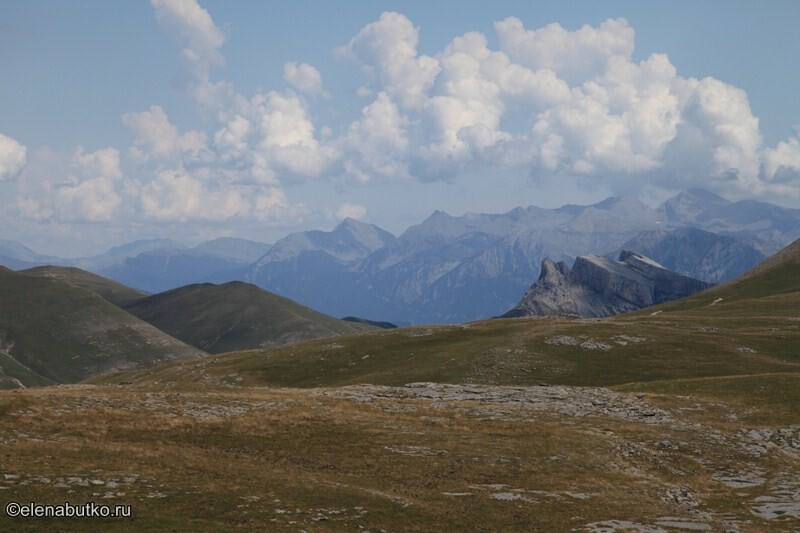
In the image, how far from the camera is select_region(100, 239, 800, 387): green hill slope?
8569cm

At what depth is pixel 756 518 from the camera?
115ft

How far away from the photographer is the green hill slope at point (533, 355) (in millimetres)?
85688

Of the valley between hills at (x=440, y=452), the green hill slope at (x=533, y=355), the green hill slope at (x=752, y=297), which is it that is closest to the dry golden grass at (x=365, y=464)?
the valley between hills at (x=440, y=452)

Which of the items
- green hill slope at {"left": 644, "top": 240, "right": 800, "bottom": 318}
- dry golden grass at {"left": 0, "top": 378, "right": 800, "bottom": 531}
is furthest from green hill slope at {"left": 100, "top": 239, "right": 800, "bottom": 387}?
dry golden grass at {"left": 0, "top": 378, "right": 800, "bottom": 531}

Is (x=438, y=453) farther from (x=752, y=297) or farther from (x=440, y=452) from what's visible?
(x=752, y=297)

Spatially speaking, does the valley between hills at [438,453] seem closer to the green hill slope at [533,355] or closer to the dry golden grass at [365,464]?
the dry golden grass at [365,464]

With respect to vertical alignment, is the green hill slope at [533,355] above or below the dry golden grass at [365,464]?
above

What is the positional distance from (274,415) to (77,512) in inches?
1000

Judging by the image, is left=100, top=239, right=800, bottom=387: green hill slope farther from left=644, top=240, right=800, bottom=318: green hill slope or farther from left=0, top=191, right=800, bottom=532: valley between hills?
left=644, top=240, right=800, bottom=318: green hill slope

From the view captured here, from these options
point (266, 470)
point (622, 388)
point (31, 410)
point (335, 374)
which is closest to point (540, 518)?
point (266, 470)

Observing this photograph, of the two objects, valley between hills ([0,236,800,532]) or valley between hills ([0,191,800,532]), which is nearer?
valley between hills ([0,191,800,532])

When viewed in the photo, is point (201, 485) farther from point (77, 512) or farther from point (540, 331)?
point (540, 331)

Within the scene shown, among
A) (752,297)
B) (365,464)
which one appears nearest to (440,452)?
(365,464)

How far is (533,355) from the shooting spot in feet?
306
